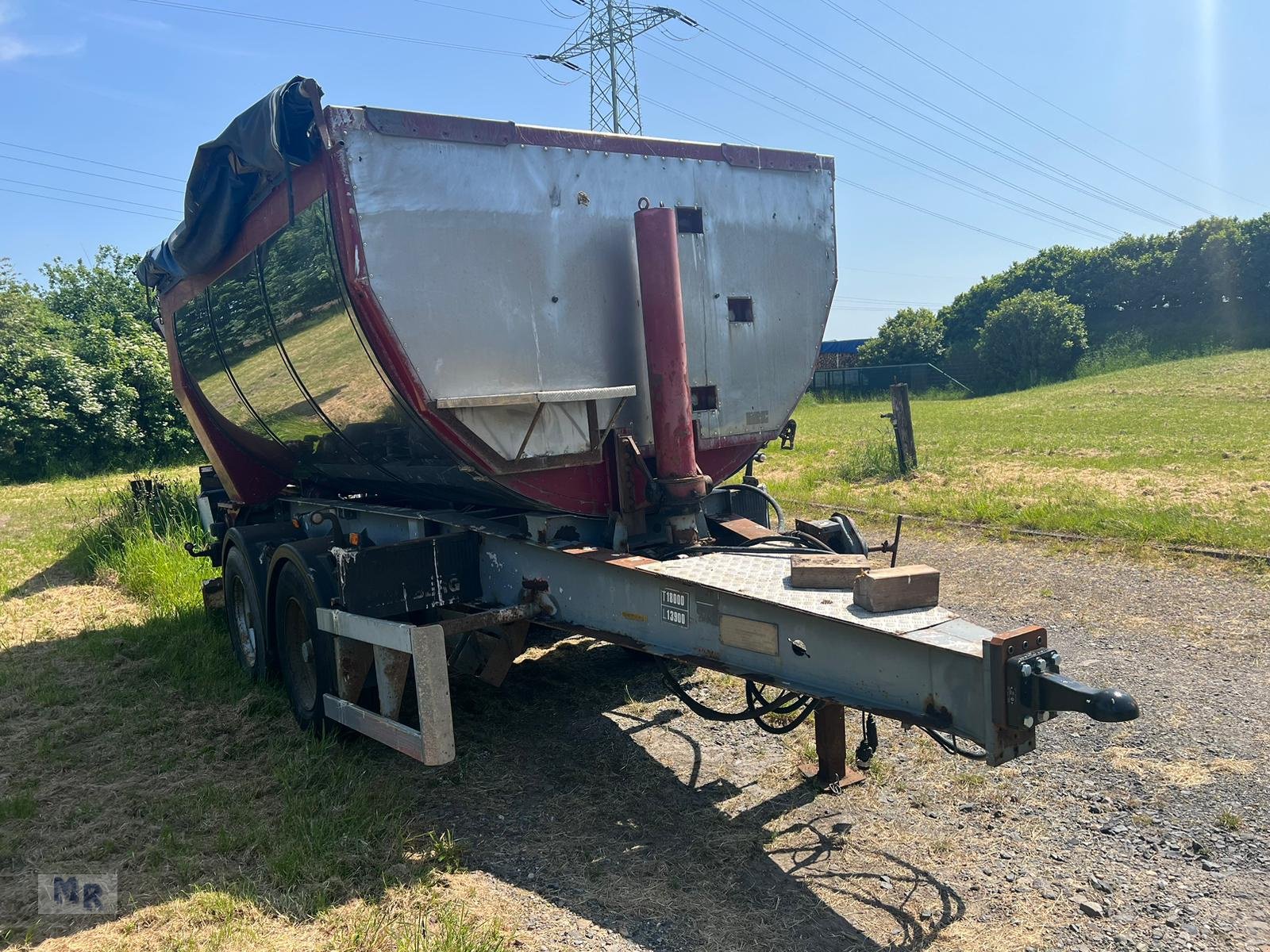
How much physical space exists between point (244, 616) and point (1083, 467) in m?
11.4

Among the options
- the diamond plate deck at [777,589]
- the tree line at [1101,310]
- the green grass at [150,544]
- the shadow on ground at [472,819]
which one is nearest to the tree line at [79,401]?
the green grass at [150,544]

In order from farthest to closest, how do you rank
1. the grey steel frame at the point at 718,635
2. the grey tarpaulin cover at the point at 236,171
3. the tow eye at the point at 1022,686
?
the grey tarpaulin cover at the point at 236,171 < the grey steel frame at the point at 718,635 < the tow eye at the point at 1022,686

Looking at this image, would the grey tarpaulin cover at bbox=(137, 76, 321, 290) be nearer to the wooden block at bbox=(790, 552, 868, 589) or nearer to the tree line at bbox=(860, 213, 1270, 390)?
the wooden block at bbox=(790, 552, 868, 589)

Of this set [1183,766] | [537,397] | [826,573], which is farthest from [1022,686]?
[537,397]

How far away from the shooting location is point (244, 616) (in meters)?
6.64

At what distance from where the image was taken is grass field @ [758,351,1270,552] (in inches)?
374

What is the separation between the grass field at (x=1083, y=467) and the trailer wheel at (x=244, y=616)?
7.54 meters

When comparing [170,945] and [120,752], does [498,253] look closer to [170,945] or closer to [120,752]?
[170,945]

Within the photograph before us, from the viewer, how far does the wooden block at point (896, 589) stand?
3148 mm

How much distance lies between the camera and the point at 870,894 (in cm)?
342

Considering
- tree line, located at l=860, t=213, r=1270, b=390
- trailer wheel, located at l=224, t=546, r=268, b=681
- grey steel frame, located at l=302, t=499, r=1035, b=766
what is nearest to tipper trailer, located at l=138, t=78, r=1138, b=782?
grey steel frame, located at l=302, t=499, r=1035, b=766

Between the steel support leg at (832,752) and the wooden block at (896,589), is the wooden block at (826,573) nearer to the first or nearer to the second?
the wooden block at (896,589)

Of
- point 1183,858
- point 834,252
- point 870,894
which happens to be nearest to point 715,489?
point 834,252

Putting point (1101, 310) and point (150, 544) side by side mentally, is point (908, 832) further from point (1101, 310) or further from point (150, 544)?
point (1101, 310)
